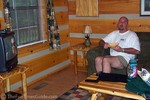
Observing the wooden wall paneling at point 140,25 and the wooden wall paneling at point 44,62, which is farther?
the wooden wall paneling at point 140,25

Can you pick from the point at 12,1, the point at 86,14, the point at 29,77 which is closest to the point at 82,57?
the point at 86,14

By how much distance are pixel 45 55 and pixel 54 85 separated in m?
0.66

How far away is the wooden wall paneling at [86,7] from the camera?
4.54 m

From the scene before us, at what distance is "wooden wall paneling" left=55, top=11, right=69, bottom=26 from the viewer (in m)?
4.61

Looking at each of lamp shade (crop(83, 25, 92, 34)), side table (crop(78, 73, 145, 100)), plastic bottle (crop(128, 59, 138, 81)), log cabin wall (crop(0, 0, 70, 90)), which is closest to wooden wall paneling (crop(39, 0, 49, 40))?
A: log cabin wall (crop(0, 0, 70, 90))

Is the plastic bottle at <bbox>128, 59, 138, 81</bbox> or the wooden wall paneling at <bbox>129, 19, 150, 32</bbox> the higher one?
the wooden wall paneling at <bbox>129, 19, 150, 32</bbox>

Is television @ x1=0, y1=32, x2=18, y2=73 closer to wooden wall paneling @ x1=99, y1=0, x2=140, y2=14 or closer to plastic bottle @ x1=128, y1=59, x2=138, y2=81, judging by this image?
plastic bottle @ x1=128, y1=59, x2=138, y2=81

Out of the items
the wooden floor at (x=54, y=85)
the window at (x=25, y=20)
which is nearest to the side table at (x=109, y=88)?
the wooden floor at (x=54, y=85)

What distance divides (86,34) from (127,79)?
232cm

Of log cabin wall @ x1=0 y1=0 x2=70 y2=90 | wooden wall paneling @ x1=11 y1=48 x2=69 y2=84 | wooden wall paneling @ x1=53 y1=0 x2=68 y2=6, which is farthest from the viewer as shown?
wooden wall paneling @ x1=53 y1=0 x2=68 y2=6

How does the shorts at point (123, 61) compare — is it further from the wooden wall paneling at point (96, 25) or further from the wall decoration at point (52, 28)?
the wall decoration at point (52, 28)

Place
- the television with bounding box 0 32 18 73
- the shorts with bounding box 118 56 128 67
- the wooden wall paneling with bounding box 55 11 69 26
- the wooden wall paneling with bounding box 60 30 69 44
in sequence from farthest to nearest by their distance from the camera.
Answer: the wooden wall paneling with bounding box 60 30 69 44, the wooden wall paneling with bounding box 55 11 69 26, the shorts with bounding box 118 56 128 67, the television with bounding box 0 32 18 73

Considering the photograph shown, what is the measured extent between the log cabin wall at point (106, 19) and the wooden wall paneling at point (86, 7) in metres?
0.08

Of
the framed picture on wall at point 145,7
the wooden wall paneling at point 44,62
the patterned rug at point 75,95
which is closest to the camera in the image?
the patterned rug at point 75,95
